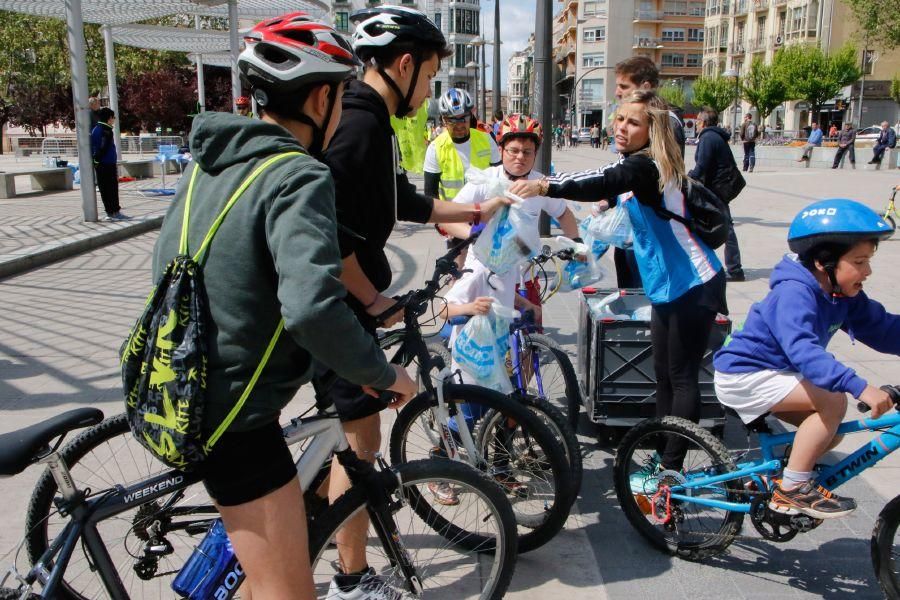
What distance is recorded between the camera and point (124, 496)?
2.29m

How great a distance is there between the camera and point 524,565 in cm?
322

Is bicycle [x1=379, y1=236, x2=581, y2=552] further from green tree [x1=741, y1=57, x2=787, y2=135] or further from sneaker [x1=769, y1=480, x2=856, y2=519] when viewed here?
green tree [x1=741, y1=57, x2=787, y2=135]

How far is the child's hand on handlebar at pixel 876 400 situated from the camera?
2.54m

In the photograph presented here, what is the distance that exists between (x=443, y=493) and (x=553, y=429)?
2.92ft

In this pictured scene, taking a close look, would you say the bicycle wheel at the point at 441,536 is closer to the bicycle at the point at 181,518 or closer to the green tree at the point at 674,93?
the bicycle at the point at 181,518

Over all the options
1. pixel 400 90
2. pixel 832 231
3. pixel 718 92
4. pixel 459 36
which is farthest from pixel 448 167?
pixel 459 36

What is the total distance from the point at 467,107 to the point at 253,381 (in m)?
4.83

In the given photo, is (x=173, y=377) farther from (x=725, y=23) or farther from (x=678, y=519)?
(x=725, y=23)

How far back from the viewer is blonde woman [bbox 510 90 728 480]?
3.25 meters

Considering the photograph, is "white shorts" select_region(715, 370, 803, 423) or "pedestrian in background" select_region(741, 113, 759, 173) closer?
"white shorts" select_region(715, 370, 803, 423)

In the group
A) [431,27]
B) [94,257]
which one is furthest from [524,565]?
[94,257]

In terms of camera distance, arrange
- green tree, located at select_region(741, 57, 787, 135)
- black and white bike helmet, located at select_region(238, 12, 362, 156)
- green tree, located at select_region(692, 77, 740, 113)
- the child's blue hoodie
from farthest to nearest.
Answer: green tree, located at select_region(692, 77, 740, 113) < green tree, located at select_region(741, 57, 787, 135) < the child's blue hoodie < black and white bike helmet, located at select_region(238, 12, 362, 156)

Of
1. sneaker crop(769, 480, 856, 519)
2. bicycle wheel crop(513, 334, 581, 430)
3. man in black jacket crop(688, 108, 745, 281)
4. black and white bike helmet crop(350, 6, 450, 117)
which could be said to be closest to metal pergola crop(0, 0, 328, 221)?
man in black jacket crop(688, 108, 745, 281)

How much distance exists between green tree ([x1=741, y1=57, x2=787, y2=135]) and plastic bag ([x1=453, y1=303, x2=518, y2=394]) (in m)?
65.8
